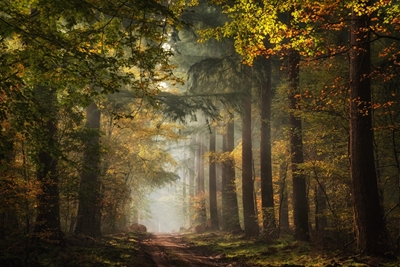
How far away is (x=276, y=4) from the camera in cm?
773

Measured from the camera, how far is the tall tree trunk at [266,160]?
543 inches

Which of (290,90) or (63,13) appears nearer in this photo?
(63,13)

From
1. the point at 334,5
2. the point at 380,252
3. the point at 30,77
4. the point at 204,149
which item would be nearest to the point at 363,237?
the point at 380,252

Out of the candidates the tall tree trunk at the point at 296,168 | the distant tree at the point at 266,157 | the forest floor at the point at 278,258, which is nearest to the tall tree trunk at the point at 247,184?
the distant tree at the point at 266,157

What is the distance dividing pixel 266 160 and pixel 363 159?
714cm

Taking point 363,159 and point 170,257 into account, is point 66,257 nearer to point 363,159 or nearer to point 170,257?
point 170,257

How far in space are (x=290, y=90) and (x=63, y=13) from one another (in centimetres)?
854

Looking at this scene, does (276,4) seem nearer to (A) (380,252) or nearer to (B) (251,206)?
(A) (380,252)

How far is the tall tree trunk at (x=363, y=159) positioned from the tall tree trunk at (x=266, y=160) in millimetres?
5756

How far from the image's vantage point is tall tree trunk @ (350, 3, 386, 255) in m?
7.47

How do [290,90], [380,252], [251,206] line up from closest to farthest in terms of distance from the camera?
[380,252] < [290,90] < [251,206]

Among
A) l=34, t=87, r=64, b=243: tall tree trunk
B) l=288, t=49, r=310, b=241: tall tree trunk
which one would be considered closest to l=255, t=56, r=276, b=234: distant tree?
l=288, t=49, r=310, b=241: tall tree trunk

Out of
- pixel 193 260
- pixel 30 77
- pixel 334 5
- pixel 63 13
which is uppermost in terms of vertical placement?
pixel 334 5

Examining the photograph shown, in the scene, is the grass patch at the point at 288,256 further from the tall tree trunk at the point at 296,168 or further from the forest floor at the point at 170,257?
the tall tree trunk at the point at 296,168
